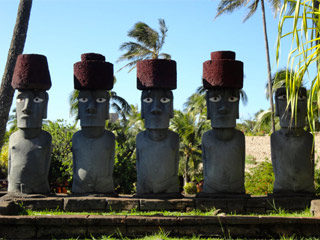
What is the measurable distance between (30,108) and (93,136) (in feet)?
3.94

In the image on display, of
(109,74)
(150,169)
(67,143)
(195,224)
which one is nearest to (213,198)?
(150,169)

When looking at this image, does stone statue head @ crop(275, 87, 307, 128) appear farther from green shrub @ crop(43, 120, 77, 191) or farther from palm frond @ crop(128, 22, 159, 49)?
palm frond @ crop(128, 22, 159, 49)

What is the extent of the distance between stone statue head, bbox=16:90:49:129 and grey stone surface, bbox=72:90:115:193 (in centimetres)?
68

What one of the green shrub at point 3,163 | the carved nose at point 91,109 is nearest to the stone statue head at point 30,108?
the carved nose at point 91,109

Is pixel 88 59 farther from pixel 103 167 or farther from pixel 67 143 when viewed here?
pixel 67 143

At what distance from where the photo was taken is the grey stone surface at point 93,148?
7.13 metres

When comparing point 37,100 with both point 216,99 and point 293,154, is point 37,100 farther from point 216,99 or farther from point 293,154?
point 293,154

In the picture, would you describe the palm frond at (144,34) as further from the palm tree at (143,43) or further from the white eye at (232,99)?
the white eye at (232,99)

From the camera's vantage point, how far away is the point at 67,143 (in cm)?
1292

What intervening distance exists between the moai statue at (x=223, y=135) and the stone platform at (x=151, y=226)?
196cm

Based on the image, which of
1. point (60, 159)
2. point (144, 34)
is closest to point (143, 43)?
point (144, 34)

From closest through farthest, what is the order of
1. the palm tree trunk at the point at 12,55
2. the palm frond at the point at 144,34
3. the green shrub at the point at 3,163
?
the palm tree trunk at the point at 12,55, the green shrub at the point at 3,163, the palm frond at the point at 144,34

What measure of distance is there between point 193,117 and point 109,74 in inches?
570

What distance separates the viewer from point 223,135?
23.6 ft
